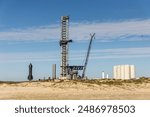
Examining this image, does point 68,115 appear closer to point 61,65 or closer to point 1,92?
point 1,92

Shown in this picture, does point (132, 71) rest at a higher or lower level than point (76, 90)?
higher

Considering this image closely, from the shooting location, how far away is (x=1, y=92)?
45.2m

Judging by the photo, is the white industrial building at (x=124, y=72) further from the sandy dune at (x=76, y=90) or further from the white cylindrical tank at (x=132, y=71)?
the sandy dune at (x=76, y=90)

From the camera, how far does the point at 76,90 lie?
48.6m

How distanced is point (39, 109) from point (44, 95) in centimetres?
2817

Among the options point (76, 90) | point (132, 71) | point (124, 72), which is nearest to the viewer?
point (76, 90)

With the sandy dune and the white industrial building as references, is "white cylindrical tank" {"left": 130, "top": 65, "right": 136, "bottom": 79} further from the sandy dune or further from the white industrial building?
the sandy dune

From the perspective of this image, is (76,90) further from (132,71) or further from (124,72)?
(132,71)

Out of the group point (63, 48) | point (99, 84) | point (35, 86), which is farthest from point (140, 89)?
point (63, 48)

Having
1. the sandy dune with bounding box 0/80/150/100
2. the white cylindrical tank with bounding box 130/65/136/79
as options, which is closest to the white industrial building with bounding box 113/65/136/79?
the white cylindrical tank with bounding box 130/65/136/79

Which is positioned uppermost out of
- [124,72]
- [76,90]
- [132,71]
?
[132,71]

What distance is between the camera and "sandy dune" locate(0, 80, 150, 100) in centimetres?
4366

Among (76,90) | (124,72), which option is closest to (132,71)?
(124,72)

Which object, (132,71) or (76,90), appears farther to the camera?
(132,71)
